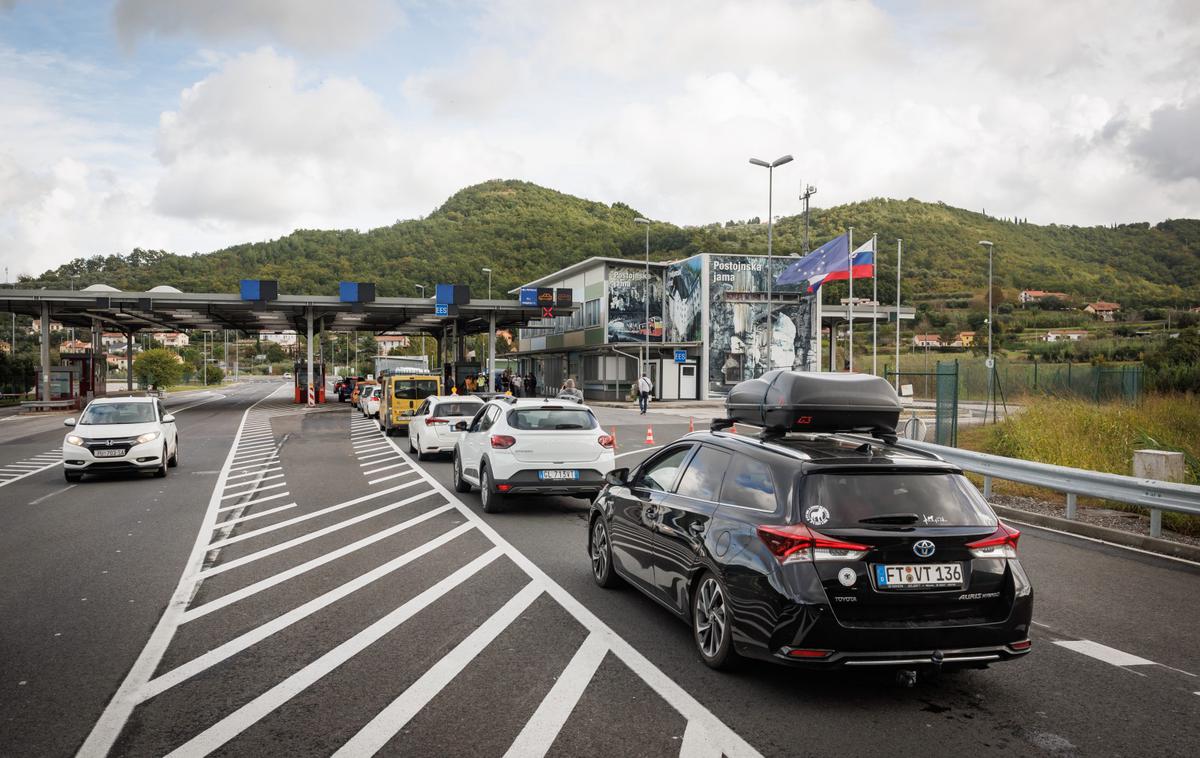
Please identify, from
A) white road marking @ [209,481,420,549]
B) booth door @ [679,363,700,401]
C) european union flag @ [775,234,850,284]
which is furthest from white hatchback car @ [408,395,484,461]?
booth door @ [679,363,700,401]

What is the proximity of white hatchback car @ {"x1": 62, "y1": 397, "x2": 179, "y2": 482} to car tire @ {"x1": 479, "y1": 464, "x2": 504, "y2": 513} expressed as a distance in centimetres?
696

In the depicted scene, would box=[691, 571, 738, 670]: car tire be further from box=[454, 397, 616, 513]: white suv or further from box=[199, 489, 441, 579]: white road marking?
box=[454, 397, 616, 513]: white suv

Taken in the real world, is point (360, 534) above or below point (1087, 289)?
below

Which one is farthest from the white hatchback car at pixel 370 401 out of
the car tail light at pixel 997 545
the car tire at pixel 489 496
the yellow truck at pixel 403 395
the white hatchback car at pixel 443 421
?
the car tail light at pixel 997 545

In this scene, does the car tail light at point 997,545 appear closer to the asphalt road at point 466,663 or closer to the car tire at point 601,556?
the asphalt road at point 466,663

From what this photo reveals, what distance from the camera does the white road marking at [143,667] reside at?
4.07m

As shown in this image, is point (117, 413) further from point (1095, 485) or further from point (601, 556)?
point (1095, 485)

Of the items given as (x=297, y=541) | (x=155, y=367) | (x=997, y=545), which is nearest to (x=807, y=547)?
(x=997, y=545)

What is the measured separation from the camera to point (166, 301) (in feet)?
143

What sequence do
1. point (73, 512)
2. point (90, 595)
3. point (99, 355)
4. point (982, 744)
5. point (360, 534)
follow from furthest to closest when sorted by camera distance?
1. point (99, 355)
2. point (73, 512)
3. point (360, 534)
4. point (90, 595)
5. point (982, 744)

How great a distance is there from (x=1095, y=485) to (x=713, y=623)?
22.5 ft

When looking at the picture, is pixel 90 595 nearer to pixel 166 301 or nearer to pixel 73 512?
pixel 73 512

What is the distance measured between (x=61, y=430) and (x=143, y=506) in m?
20.8

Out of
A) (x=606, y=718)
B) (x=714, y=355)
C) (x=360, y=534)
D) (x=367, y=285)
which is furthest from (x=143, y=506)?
(x=714, y=355)
